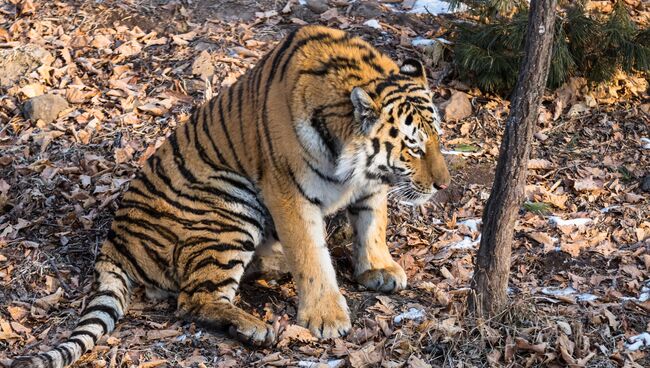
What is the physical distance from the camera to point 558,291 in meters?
5.27

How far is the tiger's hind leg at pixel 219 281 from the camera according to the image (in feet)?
16.2

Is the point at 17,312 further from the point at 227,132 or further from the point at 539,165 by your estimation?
the point at 539,165

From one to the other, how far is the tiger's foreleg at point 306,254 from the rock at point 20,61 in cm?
373

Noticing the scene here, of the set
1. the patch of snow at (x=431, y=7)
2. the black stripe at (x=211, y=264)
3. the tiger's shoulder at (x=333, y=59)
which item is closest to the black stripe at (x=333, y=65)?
the tiger's shoulder at (x=333, y=59)

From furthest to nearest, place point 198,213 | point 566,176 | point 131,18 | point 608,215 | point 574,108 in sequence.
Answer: point 131,18
point 574,108
point 566,176
point 608,215
point 198,213

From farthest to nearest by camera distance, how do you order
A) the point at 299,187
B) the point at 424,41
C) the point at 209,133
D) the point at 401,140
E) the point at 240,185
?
the point at 424,41
the point at 209,133
the point at 240,185
the point at 299,187
the point at 401,140

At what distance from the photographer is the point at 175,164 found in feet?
18.7

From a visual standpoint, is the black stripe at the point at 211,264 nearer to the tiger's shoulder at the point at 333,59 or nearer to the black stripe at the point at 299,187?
the black stripe at the point at 299,187

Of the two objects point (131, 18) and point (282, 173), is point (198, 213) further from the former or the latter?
point (131, 18)

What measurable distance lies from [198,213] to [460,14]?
13.5 ft

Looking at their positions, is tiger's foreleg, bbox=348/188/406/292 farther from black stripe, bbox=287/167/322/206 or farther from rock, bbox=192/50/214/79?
rock, bbox=192/50/214/79

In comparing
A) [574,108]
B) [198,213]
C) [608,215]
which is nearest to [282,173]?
[198,213]

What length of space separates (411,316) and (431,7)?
4432mm

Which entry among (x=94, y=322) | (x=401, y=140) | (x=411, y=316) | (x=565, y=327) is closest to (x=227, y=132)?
(x=401, y=140)
